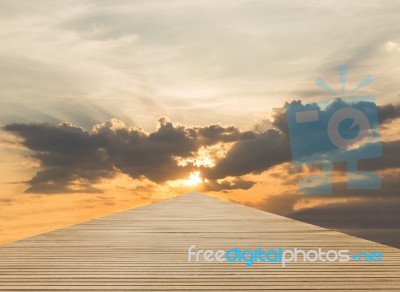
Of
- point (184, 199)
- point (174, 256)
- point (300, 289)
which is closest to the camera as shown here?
point (300, 289)

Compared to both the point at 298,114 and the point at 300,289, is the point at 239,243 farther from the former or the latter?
the point at 298,114

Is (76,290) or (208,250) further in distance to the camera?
(208,250)

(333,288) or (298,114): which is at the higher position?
(298,114)

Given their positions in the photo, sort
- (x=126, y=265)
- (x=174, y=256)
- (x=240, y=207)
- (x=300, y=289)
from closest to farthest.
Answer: (x=300, y=289), (x=126, y=265), (x=174, y=256), (x=240, y=207)

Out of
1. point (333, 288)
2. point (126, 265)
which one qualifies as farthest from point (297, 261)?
point (126, 265)

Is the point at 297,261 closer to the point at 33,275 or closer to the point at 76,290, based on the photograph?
the point at 76,290

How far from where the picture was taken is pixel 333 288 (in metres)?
3.98

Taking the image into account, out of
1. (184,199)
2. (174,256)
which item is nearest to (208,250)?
(174,256)

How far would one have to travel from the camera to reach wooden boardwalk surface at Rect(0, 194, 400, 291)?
412 cm

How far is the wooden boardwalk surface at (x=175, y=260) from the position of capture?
4.12m

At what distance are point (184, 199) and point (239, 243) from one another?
5022mm

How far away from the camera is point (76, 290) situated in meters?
3.97

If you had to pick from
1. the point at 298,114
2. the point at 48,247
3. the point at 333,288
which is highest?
the point at 298,114

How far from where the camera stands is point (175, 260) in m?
4.97
